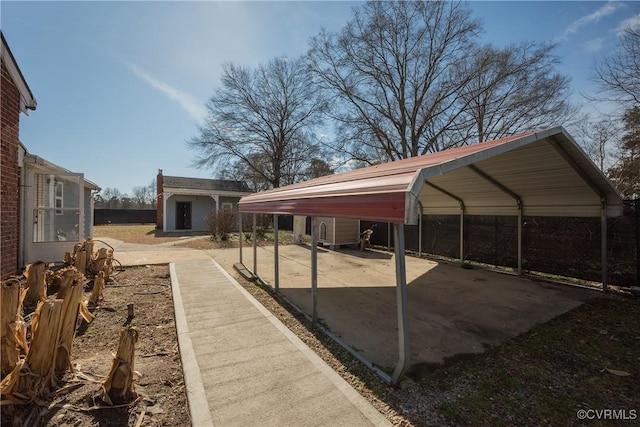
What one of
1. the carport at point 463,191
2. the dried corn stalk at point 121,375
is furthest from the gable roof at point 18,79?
the dried corn stalk at point 121,375

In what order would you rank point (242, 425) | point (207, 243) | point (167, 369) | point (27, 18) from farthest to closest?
point (207, 243) < point (27, 18) < point (167, 369) < point (242, 425)

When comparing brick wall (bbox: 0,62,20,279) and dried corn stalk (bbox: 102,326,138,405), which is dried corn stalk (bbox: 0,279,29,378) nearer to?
dried corn stalk (bbox: 102,326,138,405)

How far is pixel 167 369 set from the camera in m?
3.08

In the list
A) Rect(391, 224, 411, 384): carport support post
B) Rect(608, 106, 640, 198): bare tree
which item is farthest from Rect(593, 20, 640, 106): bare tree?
Rect(391, 224, 411, 384): carport support post

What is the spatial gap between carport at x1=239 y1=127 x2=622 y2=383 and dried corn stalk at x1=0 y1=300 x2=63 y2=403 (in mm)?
2785

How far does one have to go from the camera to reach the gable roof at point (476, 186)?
2778mm

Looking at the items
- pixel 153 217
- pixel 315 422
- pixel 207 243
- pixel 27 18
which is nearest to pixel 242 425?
pixel 315 422

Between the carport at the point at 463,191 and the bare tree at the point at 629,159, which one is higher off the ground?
the bare tree at the point at 629,159

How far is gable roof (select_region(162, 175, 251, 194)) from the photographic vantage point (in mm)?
23422

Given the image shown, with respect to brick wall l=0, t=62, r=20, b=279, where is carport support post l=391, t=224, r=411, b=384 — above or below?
below

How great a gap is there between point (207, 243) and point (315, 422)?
43.5ft

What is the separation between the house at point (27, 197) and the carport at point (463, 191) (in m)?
4.59

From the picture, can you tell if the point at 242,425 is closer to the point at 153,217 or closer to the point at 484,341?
the point at 484,341

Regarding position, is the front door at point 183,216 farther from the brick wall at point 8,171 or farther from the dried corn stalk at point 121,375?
the dried corn stalk at point 121,375
